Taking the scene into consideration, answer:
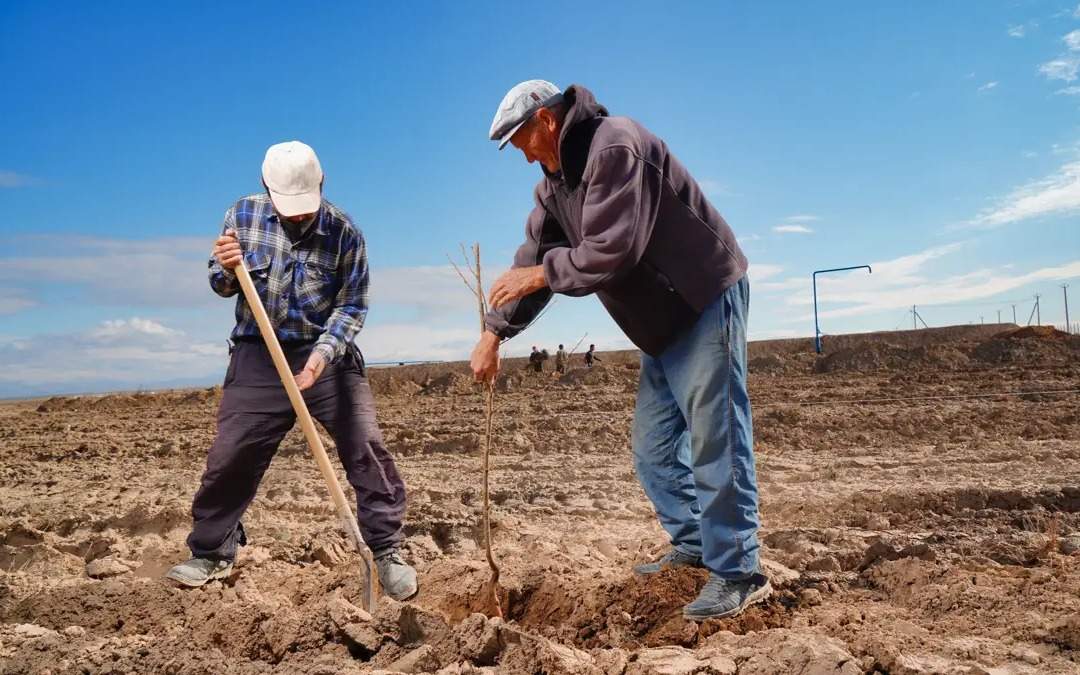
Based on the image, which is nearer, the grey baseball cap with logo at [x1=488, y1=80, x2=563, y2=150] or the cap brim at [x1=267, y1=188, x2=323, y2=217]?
the grey baseball cap with logo at [x1=488, y1=80, x2=563, y2=150]

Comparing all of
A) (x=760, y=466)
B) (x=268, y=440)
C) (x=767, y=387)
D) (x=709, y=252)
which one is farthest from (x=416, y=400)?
(x=709, y=252)

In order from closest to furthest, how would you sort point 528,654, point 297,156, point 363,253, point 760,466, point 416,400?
1. point 528,654
2. point 297,156
3. point 363,253
4. point 760,466
5. point 416,400

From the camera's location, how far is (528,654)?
239 cm

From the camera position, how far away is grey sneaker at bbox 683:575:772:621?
2.90 m

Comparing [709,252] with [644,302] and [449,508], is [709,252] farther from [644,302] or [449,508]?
[449,508]

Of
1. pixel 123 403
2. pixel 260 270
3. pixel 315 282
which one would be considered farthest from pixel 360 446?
pixel 123 403

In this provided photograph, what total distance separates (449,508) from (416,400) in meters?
9.76

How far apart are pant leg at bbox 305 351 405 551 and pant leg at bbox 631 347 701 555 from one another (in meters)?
1.11

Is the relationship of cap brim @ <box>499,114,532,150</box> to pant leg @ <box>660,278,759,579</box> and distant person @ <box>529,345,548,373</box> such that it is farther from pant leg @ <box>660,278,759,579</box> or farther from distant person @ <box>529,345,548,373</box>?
distant person @ <box>529,345,548,373</box>

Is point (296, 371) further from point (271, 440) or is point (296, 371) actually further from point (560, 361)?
point (560, 361)

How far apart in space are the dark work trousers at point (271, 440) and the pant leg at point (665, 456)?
3.71 ft

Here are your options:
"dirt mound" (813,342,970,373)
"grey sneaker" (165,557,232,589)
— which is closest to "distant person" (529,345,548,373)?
"dirt mound" (813,342,970,373)

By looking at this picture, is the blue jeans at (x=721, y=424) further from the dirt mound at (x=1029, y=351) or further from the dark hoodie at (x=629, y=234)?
the dirt mound at (x=1029, y=351)

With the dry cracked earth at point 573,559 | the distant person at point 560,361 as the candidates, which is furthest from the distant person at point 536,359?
the dry cracked earth at point 573,559
